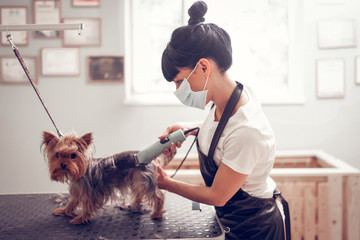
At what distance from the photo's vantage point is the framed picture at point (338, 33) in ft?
9.50

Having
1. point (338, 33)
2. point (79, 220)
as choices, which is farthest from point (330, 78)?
point (79, 220)

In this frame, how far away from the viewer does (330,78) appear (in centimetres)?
293

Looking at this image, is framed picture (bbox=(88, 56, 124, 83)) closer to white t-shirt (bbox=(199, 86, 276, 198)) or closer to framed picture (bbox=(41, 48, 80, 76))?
framed picture (bbox=(41, 48, 80, 76))

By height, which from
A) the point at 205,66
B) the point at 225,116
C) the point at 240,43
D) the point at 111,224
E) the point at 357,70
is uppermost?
the point at 240,43

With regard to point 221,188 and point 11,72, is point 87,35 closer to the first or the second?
point 11,72

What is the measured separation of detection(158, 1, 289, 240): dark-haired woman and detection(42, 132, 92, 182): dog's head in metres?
0.30

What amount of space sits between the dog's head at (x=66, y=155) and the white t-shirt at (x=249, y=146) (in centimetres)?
46

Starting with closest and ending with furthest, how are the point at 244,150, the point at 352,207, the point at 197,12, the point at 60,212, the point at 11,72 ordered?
the point at 244,150 < the point at 197,12 < the point at 60,212 < the point at 352,207 < the point at 11,72

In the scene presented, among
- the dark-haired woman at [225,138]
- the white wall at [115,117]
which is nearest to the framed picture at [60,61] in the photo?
the white wall at [115,117]

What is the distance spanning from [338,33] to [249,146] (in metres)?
2.32

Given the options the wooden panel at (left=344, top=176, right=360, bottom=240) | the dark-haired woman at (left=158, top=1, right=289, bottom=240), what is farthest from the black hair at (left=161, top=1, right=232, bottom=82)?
the wooden panel at (left=344, top=176, right=360, bottom=240)

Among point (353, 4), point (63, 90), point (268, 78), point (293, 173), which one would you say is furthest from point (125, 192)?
point (353, 4)

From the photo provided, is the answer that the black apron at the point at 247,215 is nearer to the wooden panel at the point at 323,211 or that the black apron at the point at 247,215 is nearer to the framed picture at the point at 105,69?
the wooden panel at the point at 323,211

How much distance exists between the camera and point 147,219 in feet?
4.21
